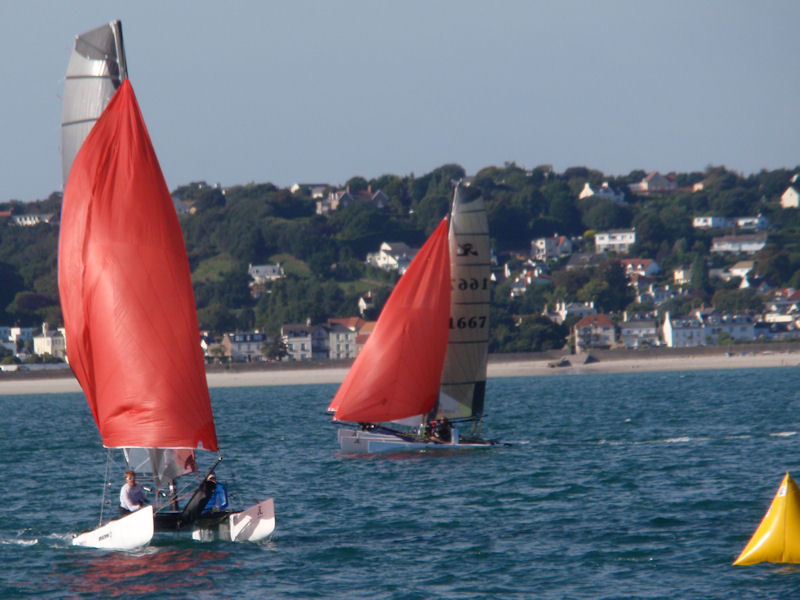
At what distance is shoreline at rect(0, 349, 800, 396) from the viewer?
112250mm

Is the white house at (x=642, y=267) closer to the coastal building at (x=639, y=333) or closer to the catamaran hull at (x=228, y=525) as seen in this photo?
the coastal building at (x=639, y=333)

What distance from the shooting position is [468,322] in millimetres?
36906

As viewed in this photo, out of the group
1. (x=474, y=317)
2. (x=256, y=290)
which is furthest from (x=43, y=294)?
(x=474, y=317)

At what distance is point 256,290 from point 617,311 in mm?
47171

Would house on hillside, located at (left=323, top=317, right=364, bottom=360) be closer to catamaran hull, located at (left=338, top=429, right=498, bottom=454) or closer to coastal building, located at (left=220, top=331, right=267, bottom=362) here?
coastal building, located at (left=220, top=331, right=267, bottom=362)

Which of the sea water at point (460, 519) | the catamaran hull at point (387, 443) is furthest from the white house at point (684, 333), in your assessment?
the catamaran hull at point (387, 443)

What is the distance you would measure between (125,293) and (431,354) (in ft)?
53.2

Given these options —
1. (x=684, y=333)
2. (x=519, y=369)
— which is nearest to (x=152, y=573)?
(x=519, y=369)

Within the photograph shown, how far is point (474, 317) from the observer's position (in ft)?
121

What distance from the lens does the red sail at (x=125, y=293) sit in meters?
20.5

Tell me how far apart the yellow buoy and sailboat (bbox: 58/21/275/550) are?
8135 mm

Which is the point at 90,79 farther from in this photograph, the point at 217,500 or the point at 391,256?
the point at 391,256

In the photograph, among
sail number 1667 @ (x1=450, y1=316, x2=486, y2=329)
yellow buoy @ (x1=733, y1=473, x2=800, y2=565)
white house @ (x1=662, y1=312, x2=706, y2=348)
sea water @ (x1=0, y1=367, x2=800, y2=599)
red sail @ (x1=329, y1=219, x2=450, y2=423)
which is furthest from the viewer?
white house @ (x1=662, y1=312, x2=706, y2=348)

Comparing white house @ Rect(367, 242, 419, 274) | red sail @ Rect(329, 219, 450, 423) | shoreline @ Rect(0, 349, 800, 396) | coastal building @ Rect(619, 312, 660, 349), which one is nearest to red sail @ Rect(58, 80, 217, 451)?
red sail @ Rect(329, 219, 450, 423)
